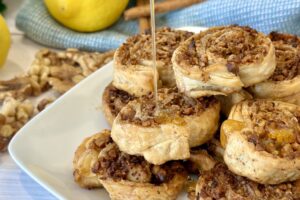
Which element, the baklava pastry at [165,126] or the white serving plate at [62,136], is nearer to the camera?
the baklava pastry at [165,126]

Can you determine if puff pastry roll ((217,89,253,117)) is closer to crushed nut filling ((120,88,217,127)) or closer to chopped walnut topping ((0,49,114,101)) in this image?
crushed nut filling ((120,88,217,127))

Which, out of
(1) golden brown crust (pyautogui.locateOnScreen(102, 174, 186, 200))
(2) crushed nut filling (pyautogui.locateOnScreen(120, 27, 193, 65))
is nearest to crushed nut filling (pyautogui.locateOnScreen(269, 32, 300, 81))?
(2) crushed nut filling (pyautogui.locateOnScreen(120, 27, 193, 65))

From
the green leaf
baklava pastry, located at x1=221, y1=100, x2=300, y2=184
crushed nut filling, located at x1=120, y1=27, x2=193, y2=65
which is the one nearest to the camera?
baklava pastry, located at x1=221, y1=100, x2=300, y2=184

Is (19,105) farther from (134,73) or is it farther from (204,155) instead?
(204,155)

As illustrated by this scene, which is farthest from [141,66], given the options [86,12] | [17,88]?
[86,12]

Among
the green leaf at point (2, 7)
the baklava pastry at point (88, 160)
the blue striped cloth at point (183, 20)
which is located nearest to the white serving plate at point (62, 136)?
the baklava pastry at point (88, 160)

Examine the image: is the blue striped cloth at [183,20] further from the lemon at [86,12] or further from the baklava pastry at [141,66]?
the baklava pastry at [141,66]
